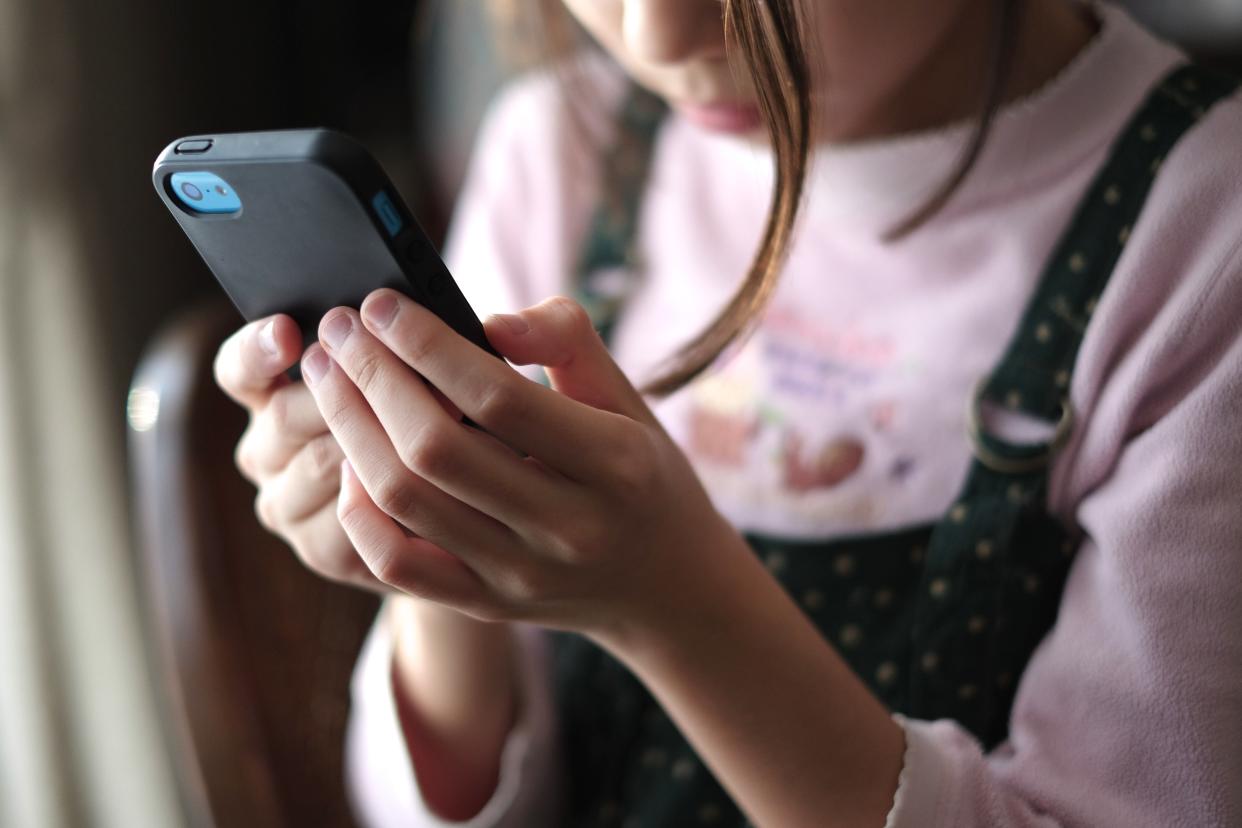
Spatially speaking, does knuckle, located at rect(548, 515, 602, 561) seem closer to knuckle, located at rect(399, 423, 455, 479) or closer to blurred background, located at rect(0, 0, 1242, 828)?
knuckle, located at rect(399, 423, 455, 479)

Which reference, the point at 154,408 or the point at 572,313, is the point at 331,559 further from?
the point at 154,408

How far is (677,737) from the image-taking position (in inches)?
22.7

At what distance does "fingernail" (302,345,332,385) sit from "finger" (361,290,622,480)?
0.04m

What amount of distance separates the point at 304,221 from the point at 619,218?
13.7 inches

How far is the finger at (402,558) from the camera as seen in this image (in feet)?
1.21

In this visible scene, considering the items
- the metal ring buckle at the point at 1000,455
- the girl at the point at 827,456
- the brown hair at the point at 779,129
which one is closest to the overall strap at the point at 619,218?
the girl at the point at 827,456

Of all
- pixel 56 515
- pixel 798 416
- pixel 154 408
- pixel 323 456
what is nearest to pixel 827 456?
pixel 798 416

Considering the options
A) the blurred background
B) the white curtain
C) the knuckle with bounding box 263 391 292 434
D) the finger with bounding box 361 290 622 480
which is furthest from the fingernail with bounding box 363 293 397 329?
the white curtain

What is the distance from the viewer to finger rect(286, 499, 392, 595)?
1.46 feet

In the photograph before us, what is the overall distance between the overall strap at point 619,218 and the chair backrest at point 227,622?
24 centimetres

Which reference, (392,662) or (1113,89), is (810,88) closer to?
(1113,89)

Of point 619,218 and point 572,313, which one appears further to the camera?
point 619,218

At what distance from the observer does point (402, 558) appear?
1.21 ft

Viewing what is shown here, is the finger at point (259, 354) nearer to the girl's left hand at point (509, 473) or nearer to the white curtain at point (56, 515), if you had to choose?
the girl's left hand at point (509, 473)
